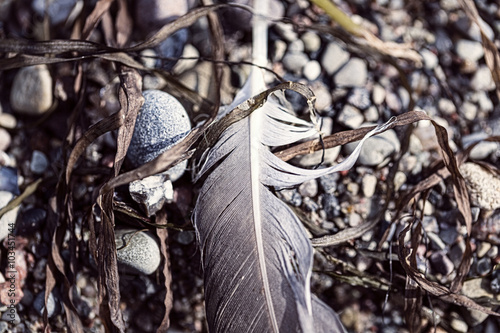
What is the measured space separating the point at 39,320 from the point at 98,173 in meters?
0.66

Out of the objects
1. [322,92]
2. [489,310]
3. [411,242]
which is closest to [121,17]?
[322,92]

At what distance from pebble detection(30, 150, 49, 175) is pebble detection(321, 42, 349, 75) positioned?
4.42ft

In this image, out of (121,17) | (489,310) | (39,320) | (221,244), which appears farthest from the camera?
(121,17)

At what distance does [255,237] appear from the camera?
1.55 m

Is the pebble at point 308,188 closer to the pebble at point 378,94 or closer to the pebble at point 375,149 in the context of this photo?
the pebble at point 375,149

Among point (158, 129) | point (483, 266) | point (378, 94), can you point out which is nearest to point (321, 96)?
point (378, 94)

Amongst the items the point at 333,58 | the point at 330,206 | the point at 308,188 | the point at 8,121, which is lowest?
the point at 330,206

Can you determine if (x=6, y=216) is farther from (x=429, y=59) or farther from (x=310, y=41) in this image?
(x=429, y=59)

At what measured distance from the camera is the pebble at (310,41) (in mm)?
2236

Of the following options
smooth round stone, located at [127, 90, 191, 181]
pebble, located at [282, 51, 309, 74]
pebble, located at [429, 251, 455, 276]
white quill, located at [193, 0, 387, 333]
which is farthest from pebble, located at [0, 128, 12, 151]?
pebble, located at [429, 251, 455, 276]

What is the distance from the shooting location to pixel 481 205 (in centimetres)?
203

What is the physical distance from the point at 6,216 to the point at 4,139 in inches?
14.1

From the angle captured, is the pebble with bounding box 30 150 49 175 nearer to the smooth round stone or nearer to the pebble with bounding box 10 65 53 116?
the pebble with bounding box 10 65 53 116

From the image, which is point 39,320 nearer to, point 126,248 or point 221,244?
point 126,248
